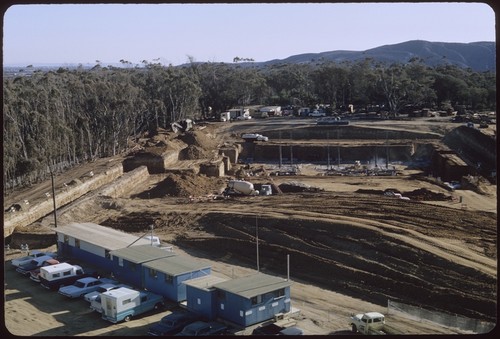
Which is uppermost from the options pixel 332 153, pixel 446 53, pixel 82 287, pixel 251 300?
pixel 446 53

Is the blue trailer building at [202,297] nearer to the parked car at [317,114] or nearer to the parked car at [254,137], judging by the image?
the parked car at [254,137]

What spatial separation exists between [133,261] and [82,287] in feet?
4.48

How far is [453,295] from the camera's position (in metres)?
13.8

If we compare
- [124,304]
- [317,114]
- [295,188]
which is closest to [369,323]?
[124,304]

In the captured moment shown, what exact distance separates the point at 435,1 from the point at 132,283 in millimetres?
13369

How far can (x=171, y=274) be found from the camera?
13203 millimetres

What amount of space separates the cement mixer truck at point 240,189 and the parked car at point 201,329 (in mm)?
13805

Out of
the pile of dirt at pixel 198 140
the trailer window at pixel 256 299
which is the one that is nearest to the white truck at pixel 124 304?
the trailer window at pixel 256 299

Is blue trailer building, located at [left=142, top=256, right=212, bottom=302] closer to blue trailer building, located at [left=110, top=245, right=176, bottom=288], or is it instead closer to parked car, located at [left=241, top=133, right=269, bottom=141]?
blue trailer building, located at [left=110, top=245, right=176, bottom=288]

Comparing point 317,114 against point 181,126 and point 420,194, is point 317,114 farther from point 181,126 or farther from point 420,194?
point 420,194

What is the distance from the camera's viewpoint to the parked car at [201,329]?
10970 mm

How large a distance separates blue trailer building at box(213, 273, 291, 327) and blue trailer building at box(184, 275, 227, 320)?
129 millimetres

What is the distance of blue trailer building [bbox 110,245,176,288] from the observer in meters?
14.1

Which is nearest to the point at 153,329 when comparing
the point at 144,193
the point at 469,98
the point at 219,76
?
the point at 144,193
